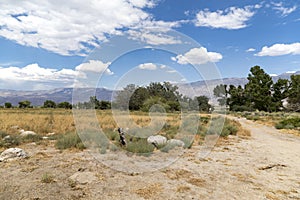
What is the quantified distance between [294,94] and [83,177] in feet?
165

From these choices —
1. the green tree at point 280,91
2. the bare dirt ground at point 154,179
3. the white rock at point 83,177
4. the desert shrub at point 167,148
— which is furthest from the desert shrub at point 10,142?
the green tree at point 280,91

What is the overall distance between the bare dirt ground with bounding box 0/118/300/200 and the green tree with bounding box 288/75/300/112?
146 feet

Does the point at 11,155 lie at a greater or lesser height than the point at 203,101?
lesser

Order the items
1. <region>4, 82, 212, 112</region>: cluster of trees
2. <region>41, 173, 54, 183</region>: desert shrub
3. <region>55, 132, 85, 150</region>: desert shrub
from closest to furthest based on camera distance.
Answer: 1. <region>41, 173, 54, 183</region>: desert shrub
2. <region>55, 132, 85, 150</region>: desert shrub
3. <region>4, 82, 212, 112</region>: cluster of trees

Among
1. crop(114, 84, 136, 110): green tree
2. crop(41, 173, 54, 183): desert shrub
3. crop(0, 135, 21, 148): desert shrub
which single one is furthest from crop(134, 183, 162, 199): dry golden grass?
crop(0, 135, 21, 148): desert shrub

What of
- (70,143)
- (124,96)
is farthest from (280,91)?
(70,143)

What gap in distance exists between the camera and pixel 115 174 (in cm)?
564

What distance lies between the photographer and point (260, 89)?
151 feet

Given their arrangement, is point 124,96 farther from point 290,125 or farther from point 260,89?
point 260,89

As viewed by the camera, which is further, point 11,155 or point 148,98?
point 148,98

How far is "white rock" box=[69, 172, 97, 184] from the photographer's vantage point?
5117 mm

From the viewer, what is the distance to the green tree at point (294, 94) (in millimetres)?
45037

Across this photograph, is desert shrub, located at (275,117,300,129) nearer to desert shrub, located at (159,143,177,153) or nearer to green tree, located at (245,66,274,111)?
desert shrub, located at (159,143,177,153)

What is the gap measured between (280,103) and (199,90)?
44474mm
